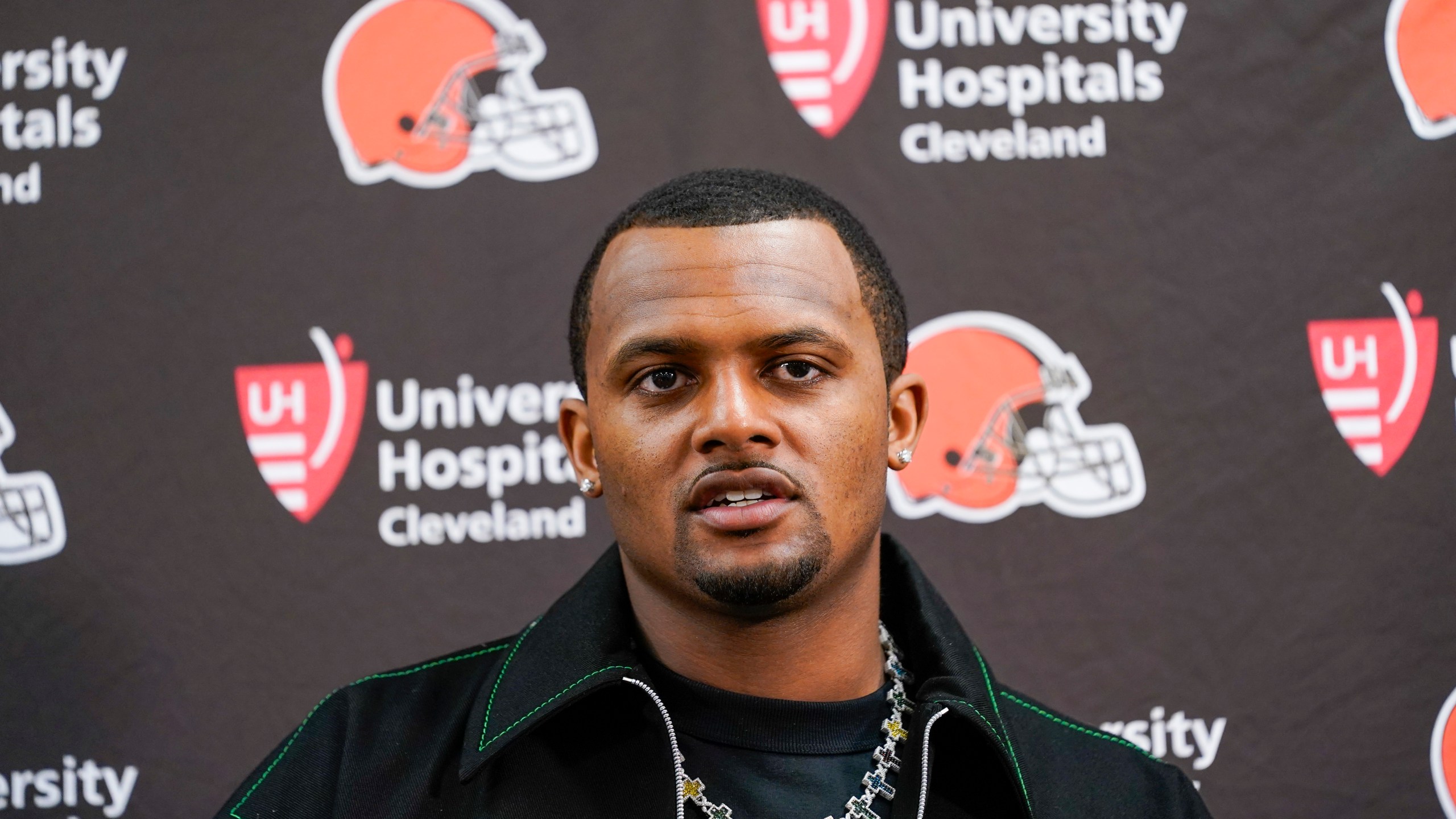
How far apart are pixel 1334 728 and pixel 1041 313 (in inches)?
28.1

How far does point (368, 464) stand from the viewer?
1.57 metres

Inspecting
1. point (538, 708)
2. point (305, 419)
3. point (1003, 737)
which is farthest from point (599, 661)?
point (305, 419)

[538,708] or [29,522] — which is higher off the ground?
[29,522]

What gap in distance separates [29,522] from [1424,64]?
6.79 feet

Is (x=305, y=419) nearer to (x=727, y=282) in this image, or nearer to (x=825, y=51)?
(x=727, y=282)

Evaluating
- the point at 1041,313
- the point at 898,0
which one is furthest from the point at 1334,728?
the point at 898,0

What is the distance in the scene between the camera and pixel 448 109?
5.21 ft

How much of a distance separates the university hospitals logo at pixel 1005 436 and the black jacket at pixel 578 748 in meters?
0.39

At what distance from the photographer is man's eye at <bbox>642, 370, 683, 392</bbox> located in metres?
1.09

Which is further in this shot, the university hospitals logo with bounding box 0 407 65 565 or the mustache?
the university hospitals logo with bounding box 0 407 65 565

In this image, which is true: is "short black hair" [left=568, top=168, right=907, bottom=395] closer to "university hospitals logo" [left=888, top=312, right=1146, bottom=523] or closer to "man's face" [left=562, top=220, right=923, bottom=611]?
"man's face" [left=562, top=220, right=923, bottom=611]

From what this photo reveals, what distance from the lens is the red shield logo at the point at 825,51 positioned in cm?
160

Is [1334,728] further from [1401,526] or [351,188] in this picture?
[351,188]

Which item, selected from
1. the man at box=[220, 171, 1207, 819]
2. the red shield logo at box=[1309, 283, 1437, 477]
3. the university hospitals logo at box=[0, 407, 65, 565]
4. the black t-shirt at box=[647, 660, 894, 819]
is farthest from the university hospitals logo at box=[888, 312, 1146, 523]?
the university hospitals logo at box=[0, 407, 65, 565]
